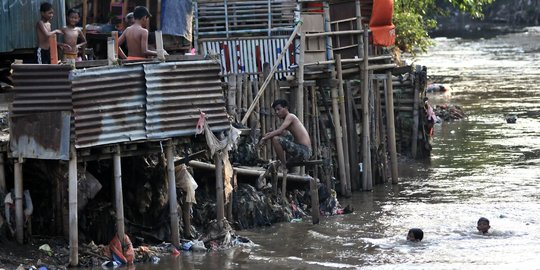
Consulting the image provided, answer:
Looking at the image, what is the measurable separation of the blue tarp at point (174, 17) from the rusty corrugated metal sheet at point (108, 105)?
356 centimetres

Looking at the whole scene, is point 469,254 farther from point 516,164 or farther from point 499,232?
point 516,164

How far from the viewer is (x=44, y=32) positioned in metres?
14.8

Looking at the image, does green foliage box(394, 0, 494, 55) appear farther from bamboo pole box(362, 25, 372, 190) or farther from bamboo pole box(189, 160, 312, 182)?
bamboo pole box(189, 160, 312, 182)

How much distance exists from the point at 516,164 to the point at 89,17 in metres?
9.60

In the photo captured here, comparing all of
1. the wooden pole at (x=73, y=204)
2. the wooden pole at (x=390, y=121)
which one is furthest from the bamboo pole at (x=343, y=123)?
the wooden pole at (x=73, y=204)

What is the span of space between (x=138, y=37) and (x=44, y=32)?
4.55 feet

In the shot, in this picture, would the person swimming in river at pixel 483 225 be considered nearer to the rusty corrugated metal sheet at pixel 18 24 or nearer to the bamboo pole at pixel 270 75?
the bamboo pole at pixel 270 75

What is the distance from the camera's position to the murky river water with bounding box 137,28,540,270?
14430 mm

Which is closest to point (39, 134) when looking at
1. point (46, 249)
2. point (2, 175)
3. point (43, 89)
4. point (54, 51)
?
point (43, 89)

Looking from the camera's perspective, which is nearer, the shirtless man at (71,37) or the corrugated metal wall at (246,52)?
the shirtless man at (71,37)

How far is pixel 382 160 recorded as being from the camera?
20.1m

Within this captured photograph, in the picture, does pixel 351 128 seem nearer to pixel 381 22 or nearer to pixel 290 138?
pixel 381 22

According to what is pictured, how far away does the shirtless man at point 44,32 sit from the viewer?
583 inches

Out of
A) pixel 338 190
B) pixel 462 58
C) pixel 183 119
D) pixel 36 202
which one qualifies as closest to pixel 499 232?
pixel 338 190
